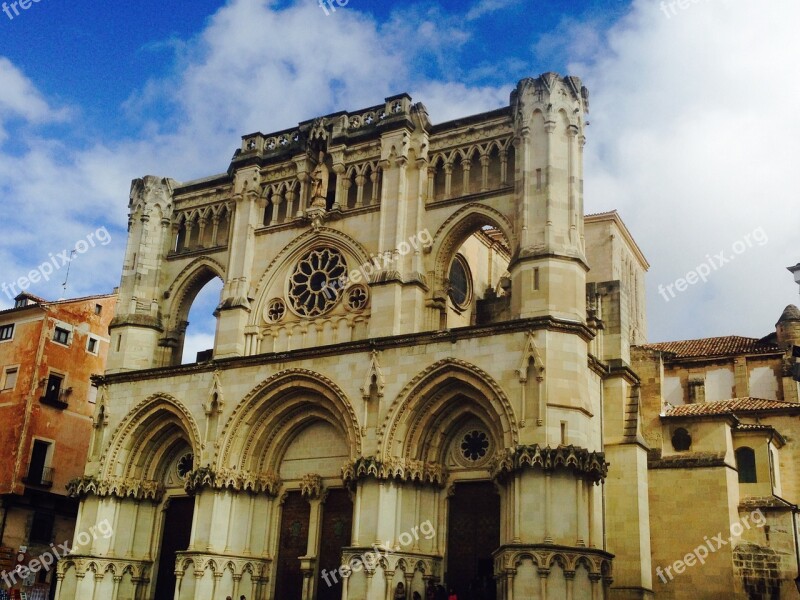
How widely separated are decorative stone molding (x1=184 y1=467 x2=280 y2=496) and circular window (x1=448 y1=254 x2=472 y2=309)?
25.8 feet

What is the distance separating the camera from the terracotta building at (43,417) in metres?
36.3

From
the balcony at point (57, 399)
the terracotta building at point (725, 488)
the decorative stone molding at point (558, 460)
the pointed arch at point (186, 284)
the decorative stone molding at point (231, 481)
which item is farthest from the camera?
the balcony at point (57, 399)

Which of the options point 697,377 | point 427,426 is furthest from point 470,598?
point 697,377

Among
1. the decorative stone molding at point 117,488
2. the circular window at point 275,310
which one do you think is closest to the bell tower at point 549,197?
the circular window at point 275,310

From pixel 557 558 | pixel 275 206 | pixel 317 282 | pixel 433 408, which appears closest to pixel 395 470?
pixel 433 408

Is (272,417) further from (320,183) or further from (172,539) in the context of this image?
(320,183)

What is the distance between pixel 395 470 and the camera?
24250 mm

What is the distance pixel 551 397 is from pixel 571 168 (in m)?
6.70

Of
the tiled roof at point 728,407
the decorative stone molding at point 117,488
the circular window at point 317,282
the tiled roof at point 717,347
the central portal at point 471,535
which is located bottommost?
the central portal at point 471,535

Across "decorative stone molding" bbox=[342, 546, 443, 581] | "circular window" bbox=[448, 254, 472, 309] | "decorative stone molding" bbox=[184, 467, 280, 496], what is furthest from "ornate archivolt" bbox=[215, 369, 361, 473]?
"circular window" bbox=[448, 254, 472, 309]

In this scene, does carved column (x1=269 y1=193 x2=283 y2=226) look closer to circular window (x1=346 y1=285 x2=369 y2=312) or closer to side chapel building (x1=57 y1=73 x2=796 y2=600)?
side chapel building (x1=57 y1=73 x2=796 y2=600)

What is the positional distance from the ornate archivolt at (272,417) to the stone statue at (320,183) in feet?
19.0

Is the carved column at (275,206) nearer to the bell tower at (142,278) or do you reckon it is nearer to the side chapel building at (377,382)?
the side chapel building at (377,382)

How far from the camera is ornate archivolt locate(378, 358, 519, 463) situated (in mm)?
24219
